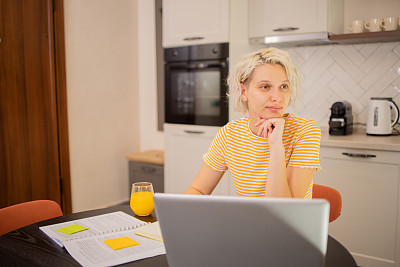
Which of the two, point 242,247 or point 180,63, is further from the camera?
point 180,63

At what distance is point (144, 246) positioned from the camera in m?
1.12

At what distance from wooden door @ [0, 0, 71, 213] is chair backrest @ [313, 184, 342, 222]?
7.68 feet

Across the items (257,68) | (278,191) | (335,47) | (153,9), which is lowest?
(278,191)

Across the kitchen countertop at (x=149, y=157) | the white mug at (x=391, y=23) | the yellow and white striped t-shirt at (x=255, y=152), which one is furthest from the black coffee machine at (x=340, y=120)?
the kitchen countertop at (x=149, y=157)

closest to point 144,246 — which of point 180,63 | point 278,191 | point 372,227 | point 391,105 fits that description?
point 278,191

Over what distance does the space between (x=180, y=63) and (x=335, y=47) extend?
121 cm

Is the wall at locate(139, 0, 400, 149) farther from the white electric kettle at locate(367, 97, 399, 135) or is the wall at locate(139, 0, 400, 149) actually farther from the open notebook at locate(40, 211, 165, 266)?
the open notebook at locate(40, 211, 165, 266)

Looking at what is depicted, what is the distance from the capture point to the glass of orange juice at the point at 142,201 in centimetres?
140

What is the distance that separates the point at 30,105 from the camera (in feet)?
10.2

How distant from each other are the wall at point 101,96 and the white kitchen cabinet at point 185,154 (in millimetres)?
730

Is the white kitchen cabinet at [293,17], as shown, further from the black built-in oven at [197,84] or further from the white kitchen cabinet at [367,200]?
the white kitchen cabinet at [367,200]

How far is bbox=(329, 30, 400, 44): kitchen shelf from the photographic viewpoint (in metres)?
2.48

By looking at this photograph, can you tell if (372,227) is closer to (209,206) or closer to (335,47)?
(335,47)

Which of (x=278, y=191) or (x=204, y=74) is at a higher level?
(x=204, y=74)
